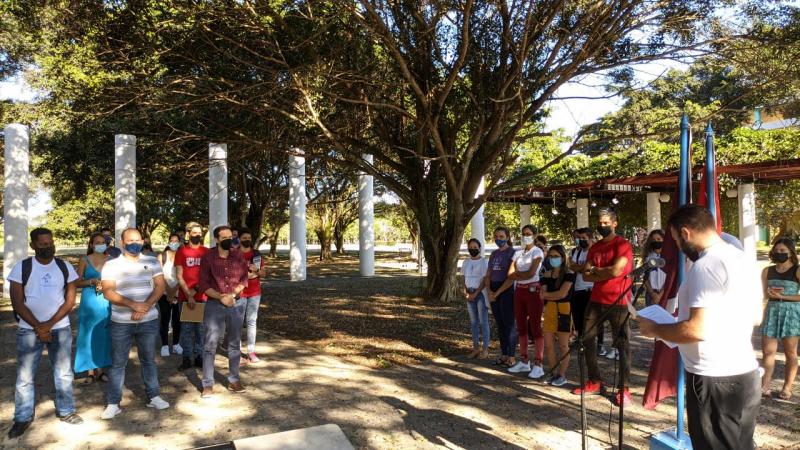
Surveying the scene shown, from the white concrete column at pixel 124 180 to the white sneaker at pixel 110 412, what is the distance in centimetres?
1262

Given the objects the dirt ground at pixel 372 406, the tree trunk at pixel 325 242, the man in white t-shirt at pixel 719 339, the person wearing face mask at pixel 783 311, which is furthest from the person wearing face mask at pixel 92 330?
the tree trunk at pixel 325 242

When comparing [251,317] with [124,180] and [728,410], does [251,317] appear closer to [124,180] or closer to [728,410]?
[728,410]

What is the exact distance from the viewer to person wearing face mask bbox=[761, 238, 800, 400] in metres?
5.71

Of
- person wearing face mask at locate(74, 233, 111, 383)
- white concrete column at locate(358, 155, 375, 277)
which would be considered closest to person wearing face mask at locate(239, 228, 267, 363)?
person wearing face mask at locate(74, 233, 111, 383)

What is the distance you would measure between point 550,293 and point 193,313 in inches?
174

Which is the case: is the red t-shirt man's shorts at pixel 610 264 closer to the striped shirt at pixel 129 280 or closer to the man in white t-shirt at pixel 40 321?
the striped shirt at pixel 129 280

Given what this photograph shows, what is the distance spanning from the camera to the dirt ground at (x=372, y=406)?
4.84m

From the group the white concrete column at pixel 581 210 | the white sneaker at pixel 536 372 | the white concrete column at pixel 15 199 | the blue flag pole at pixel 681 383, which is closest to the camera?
the blue flag pole at pixel 681 383

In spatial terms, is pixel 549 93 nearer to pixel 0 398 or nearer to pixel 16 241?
pixel 0 398

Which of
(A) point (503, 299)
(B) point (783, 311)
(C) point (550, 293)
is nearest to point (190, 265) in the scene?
(A) point (503, 299)

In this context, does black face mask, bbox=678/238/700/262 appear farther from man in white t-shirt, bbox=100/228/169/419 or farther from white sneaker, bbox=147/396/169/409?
white sneaker, bbox=147/396/169/409

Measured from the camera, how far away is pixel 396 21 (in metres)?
11.6

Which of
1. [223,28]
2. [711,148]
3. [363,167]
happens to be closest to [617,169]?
[363,167]

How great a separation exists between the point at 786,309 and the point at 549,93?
21.4 ft
